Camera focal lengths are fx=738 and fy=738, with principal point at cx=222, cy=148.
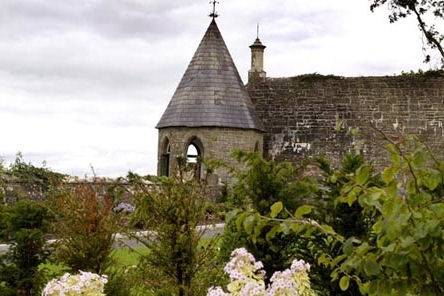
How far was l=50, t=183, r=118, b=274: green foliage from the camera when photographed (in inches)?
338

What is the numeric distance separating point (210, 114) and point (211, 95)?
2.91 ft

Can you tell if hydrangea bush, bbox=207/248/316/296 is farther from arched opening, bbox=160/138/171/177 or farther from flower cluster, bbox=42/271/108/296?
arched opening, bbox=160/138/171/177

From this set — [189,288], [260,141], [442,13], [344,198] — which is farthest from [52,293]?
[260,141]

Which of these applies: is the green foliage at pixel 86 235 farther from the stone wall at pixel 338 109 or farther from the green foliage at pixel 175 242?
the stone wall at pixel 338 109

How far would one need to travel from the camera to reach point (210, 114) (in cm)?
2745

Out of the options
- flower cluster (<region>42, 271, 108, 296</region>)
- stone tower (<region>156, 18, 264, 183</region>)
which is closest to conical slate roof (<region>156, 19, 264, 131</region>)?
stone tower (<region>156, 18, 264, 183</region>)

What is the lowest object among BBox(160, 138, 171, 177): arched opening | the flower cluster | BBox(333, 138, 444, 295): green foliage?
BBox(160, 138, 171, 177): arched opening

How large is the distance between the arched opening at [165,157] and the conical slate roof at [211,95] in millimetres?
783

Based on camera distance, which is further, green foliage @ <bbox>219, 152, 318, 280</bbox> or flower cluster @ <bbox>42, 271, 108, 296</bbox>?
green foliage @ <bbox>219, 152, 318, 280</bbox>

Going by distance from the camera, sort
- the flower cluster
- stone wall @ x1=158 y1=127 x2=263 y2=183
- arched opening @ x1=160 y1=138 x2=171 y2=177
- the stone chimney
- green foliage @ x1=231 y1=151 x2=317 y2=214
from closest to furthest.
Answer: the flower cluster, green foliage @ x1=231 y1=151 x2=317 y2=214, stone wall @ x1=158 y1=127 x2=263 y2=183, arched opening @ x1=160 y1=138 x2=171 y2=177, the stone chimney

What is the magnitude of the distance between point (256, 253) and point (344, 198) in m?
4.62

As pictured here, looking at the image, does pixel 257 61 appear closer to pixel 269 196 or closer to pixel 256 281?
pixel 269 196

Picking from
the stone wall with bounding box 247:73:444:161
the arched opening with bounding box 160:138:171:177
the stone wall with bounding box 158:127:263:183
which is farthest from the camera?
the stone wall with bounding box 247:73:444:161

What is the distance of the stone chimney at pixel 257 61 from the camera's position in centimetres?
3137
